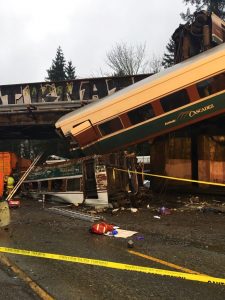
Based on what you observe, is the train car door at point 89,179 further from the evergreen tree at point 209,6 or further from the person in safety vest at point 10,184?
the evergreen tree at point 209,6

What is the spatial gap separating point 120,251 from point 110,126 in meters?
7.97

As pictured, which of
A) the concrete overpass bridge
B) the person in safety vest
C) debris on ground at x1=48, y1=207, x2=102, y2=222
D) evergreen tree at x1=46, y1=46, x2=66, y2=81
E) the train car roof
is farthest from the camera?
evergreen tree at x1=46, y1=46, x2=66, y2=81

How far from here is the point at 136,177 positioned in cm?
1534

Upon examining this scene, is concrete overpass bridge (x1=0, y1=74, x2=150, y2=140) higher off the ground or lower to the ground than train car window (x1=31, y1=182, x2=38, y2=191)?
higher

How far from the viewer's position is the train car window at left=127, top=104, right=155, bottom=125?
48.5ft

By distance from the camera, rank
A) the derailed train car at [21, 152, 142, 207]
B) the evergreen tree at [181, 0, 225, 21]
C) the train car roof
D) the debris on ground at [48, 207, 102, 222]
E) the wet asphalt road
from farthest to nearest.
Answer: the evergreen tree at [181, 0, 225, 21] → the derailed train car at [21, 152, 142, 207] → the train car roof → the debris on ground at [48, 207, 102, 222] → the wet asphalt road

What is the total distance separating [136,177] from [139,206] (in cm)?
142

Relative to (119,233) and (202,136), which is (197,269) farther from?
(202,136)

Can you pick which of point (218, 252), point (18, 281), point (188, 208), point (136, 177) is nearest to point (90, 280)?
point (18, 281)

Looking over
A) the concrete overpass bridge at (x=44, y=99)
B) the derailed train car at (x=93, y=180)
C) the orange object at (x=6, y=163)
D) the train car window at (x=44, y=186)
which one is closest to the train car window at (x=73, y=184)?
the derailed train car at (x=93, y=180)

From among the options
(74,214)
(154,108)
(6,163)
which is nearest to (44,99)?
(6,163)

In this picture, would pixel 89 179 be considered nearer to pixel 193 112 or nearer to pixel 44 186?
pixel 44 186

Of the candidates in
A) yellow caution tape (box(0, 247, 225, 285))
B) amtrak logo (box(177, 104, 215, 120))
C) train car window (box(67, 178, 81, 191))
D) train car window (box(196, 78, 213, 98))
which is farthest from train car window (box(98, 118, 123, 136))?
yellow caution tape (box(0, 247, 225, 285))

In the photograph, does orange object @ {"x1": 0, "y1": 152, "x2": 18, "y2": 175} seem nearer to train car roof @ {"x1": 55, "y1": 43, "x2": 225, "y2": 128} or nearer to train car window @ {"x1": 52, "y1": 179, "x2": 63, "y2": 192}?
train car window @ {"x1": 52, "y1": 179, "x2": 63, "y2": 192}
